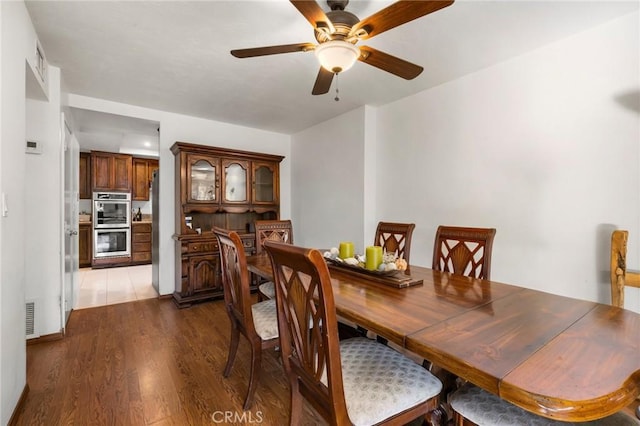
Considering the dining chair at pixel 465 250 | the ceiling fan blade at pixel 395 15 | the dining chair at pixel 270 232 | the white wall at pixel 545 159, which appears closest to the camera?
the ceiling fan blade at pixel 395 15

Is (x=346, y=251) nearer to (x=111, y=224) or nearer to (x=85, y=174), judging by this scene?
(x=111, y=224)

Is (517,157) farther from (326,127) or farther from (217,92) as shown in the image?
(217,92)

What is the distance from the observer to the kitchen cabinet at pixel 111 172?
5.65 m

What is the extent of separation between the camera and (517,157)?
2457 mm

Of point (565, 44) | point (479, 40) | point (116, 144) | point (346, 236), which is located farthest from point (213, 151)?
point (565, 44)

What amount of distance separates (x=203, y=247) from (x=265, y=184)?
1.29m

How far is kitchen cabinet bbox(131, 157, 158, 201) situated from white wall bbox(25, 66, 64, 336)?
3.70 m

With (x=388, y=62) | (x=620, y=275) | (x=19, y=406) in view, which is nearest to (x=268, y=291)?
Answer: (x=19, y=406)

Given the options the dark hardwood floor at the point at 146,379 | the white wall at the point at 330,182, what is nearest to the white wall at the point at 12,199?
the dark hardwood floor at the point at 146,379

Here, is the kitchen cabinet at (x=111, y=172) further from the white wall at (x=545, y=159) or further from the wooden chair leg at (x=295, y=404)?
the wooden chair leg at (x=295, y=404)

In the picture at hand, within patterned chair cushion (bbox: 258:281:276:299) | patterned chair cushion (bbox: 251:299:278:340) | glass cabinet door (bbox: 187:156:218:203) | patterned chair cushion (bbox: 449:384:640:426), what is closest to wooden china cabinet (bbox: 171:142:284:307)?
glass cabinet door (bbox: 187:156:218:203)

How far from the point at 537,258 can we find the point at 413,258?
3.84ft

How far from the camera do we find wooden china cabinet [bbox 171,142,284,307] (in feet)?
11.8

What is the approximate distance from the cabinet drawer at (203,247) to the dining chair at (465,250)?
8.96ft
